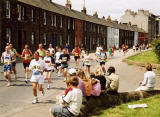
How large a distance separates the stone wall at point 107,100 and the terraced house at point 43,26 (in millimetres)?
20823

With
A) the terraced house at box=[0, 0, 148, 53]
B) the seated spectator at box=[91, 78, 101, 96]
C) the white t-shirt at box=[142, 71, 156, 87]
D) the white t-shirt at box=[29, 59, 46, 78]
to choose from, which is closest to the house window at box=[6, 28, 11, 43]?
the terraced house at box=[0, 0, 148, 53]

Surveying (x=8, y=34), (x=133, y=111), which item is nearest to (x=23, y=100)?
(x=133, y=111)

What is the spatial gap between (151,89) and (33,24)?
26.5 m

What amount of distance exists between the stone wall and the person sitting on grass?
0.66 meters

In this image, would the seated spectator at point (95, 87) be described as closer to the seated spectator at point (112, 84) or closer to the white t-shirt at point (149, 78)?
the seated spectator at point (112, 84)

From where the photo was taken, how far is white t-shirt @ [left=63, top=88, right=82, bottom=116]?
614 centimetres

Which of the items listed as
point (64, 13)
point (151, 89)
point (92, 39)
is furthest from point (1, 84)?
point (92, 39)

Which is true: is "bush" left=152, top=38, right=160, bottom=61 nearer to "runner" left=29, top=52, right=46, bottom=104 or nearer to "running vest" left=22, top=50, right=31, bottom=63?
"running vest" left=22, top=50, right=31, bottom=63

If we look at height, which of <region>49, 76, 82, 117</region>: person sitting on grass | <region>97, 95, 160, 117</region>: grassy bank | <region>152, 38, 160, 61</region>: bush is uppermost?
<region>152, 38, 160, 61</region>: bush

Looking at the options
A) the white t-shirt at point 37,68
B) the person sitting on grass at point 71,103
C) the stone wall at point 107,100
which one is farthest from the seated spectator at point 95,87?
the white t-shirt at point 37,68

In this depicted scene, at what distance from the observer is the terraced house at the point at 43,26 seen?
29.4m

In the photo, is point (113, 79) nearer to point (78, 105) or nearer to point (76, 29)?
point (78, 105)

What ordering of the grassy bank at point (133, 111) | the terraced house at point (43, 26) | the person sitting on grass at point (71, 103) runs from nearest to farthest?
the person sitting on grass at point (71, 103)
the grassy bank at point (133, 111)
the terraced house at point (43, 26)

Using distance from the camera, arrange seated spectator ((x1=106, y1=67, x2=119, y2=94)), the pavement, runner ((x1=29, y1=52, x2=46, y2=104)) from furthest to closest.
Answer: runner ((x1=29, y1=52, x2=46, y2=104)) < seated spectator ((x1=106, y1=67, x2=119, y2=94)) < the pavement
